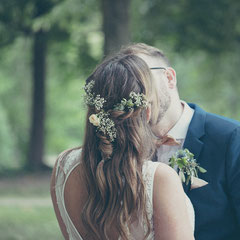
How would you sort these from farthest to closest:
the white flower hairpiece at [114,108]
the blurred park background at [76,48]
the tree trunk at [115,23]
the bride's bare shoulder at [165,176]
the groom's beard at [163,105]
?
the blurred park background at [76,48], the tree trunk at [115,23], the groom's beard at [163,105], the white flower hairpiece at [114,108], the bride's bare shoulder at [165,176]

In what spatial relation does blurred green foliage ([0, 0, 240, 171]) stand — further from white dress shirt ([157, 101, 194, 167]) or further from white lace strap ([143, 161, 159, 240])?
white lace strap ([143, 161, 159, 240])

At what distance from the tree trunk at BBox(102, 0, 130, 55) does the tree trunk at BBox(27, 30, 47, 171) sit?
21.2ft

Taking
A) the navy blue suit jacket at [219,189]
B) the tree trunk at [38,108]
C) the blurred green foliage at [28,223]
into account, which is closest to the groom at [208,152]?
the navy blue suit jacket at [219,189]

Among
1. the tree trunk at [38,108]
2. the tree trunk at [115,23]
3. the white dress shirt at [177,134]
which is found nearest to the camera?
the white dress shirt at [177,134]

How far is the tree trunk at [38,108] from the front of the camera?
1562 centimetres

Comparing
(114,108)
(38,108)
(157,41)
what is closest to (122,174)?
(114,108)

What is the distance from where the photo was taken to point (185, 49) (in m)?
13.3

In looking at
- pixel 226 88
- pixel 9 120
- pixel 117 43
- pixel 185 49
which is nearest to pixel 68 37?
pixel 185 49

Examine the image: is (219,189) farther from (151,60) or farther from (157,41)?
(157,41)

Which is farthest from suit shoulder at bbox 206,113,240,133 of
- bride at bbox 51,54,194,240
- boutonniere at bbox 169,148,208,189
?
bride at bbox 51,54,194,240

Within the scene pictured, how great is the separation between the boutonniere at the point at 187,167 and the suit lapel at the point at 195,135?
2.4 inches

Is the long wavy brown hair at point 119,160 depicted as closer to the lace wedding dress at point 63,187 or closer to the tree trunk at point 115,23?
the lace wedding dress at point 63,187

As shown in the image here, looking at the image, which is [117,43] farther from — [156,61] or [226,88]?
[226,88]

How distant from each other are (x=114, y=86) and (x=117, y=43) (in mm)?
6629
